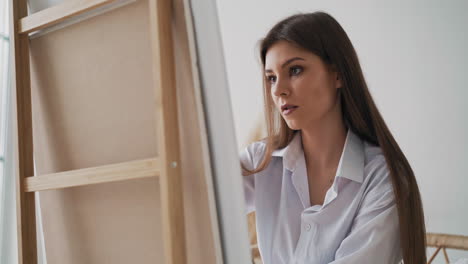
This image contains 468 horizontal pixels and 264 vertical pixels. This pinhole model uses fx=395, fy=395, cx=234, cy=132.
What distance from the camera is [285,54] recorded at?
118 centimetres

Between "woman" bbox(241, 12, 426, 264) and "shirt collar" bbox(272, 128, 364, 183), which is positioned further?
"shirt collar" bbox(272, 128, 364, 183)

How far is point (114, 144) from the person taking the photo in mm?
896

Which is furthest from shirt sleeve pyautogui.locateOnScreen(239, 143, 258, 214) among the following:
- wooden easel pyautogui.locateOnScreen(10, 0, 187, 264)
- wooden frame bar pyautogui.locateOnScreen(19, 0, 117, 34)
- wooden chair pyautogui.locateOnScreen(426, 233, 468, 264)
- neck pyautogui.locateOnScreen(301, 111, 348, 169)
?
wooden chair pyautogui.locateOnScreen(426, 233, 468, 264)

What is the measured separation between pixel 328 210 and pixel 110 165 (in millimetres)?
676

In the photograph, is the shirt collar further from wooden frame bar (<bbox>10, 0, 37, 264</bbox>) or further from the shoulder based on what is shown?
wooden frame bar (<bbox>10, 0, 37, 264</bbox>)

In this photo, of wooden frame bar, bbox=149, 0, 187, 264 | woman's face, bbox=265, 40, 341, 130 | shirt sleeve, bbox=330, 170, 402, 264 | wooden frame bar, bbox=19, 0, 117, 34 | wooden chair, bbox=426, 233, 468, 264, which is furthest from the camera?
wooden chair, bbox=426, 233, 468, 264

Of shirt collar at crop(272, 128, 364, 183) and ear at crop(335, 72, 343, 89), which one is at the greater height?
ear at crop(335, 72, 343, 89)

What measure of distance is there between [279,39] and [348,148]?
0.40m

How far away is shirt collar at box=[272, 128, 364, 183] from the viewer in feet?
3.90

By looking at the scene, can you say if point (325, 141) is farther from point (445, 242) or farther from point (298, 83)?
point (445, 242)

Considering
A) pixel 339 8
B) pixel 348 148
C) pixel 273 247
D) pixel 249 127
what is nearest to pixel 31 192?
pixel 273 247

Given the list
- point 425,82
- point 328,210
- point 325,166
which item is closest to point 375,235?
point 328,210

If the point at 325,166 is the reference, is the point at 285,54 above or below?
above

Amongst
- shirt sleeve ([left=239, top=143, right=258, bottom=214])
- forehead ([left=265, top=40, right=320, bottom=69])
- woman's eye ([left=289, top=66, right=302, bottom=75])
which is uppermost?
forehead ([left=265, top=40, right=320, bottom=69])
